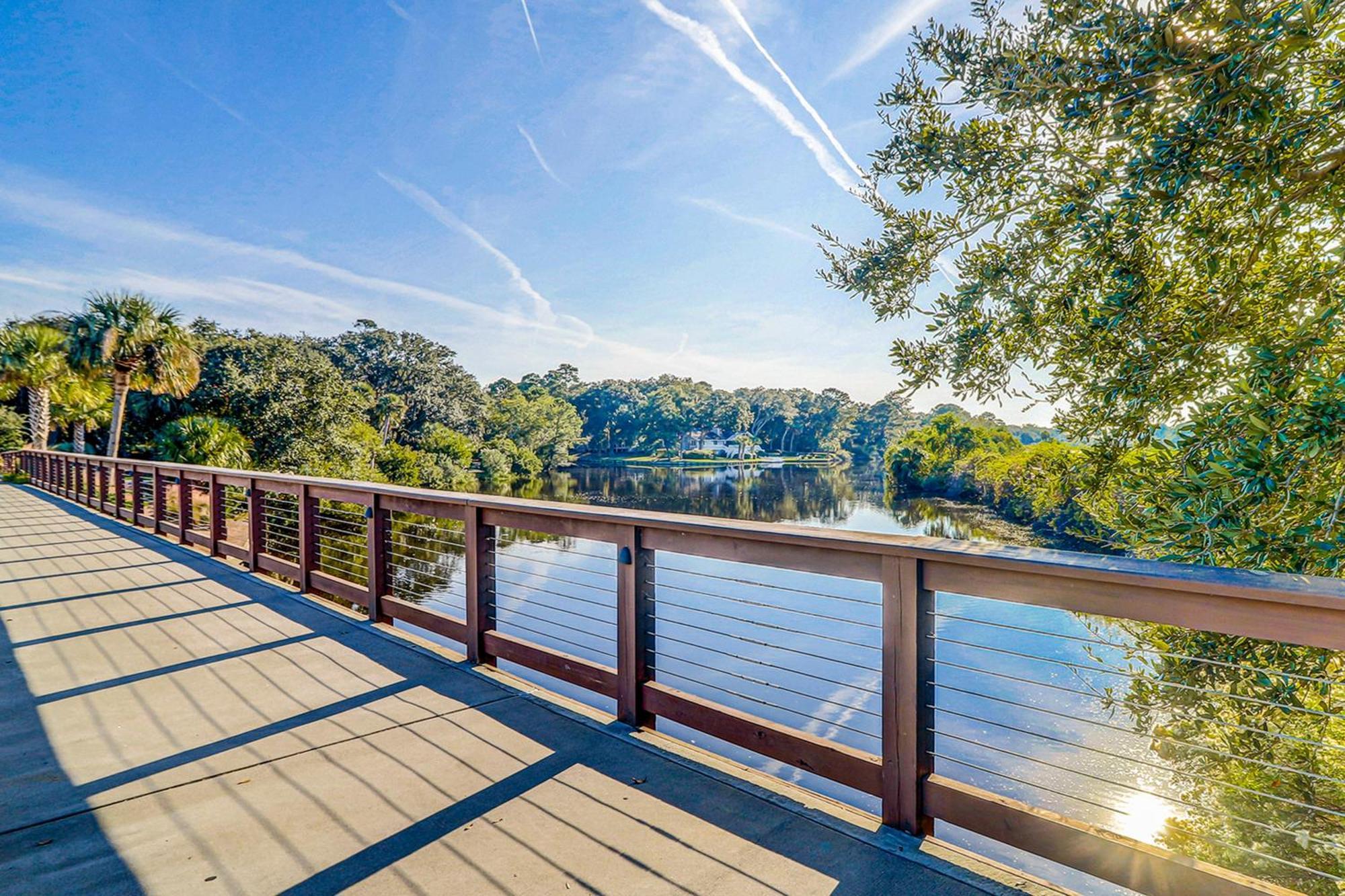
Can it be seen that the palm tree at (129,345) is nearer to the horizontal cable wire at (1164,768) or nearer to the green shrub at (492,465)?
the horizontal cable wire at (1164,768)

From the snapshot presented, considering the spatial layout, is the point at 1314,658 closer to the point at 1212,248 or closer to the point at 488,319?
the point at 1212,248

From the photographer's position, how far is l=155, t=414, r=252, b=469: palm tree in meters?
17.5

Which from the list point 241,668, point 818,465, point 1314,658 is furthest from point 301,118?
point 818,465

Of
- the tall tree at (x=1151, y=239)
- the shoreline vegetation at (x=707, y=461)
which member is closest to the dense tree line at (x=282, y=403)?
the tall tree at (x=1151, y=239)

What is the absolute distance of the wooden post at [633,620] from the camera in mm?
2625

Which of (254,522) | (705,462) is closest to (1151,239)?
(254,522)

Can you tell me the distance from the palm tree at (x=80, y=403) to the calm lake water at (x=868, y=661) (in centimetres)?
996

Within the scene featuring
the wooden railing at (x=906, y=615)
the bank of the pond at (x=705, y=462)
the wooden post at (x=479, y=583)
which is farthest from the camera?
the bank of the pond at (x=705, y=462)

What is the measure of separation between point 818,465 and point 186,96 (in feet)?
166

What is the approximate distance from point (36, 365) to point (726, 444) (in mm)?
53577

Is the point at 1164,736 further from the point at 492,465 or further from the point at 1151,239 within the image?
the point at 492,465

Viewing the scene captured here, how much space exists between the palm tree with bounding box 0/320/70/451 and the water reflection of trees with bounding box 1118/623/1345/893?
23467mm

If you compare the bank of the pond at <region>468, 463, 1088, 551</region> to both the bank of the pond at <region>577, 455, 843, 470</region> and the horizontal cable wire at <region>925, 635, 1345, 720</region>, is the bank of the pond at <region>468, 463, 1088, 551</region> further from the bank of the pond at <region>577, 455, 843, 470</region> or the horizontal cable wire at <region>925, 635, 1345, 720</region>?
the horizontal cable wire at <region>925, 635, 1345, 720</region>

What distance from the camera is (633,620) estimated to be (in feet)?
8.62
